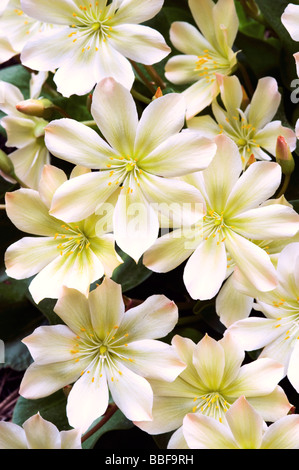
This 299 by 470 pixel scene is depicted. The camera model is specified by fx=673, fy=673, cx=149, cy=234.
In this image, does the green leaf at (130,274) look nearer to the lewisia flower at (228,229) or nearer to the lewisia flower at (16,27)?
the lewisia flower at (228,229)

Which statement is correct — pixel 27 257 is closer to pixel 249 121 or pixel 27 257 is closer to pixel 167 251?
pixel 167 251

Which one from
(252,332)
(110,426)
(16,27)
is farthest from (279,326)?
(16,27)

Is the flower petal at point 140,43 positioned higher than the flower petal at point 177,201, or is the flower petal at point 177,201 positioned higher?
the flower petal at point 140,43

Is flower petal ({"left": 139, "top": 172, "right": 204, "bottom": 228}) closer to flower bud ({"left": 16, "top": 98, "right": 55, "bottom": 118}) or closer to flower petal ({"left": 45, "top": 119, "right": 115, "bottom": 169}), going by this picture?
flower petal ({"left": 45, "top": 119, "right": 115, "bottom": 169})

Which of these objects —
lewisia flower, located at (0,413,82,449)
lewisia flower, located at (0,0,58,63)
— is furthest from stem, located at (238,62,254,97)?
lewisia flower, located at (0,413,82,449)

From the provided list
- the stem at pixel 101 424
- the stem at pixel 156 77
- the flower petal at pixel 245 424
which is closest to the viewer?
the flower petal at pixel 245 424

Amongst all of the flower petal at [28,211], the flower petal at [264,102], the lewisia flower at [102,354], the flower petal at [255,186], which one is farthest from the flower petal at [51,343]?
the flower petal at [264,102]

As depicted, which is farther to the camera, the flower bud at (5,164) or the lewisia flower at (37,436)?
the flower bud at (5,164)
